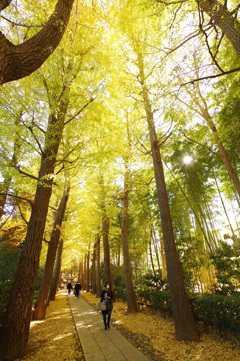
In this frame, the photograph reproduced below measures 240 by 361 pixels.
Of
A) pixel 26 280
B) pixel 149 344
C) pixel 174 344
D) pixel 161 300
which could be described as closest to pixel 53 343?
pixel 26 280

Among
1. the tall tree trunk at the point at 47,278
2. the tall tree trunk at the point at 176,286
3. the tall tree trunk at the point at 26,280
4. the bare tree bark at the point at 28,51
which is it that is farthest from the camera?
the tall tree trunk at the point at 47,278

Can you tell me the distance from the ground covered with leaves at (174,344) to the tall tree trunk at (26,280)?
8.01 ft

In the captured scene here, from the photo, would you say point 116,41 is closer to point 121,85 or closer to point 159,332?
point 121,85

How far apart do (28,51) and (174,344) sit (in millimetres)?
5814

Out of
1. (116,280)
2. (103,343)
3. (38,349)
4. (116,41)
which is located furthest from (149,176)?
(116,280)

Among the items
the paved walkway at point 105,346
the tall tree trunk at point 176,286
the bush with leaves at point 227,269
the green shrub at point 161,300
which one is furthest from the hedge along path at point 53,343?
the bush with leaves at point 227,269

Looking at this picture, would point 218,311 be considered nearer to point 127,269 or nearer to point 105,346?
point 105,346

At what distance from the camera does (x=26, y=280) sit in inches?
149

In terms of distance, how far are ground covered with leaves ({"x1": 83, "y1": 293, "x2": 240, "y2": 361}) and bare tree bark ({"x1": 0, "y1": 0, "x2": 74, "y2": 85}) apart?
495 cm

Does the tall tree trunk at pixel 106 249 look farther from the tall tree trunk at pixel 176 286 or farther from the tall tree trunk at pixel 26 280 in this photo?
the tall tree trunk at pixel 26 280

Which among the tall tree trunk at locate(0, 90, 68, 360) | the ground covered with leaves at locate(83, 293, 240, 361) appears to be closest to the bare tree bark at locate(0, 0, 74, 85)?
the tall tree trunk at locate(0, 90, 68, 360)

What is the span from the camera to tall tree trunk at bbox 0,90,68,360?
3451 millimetres

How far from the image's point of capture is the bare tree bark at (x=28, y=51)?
189 centimetres

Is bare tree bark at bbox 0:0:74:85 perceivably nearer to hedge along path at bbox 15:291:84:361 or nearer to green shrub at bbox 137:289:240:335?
hedge along path at bbox 15:291:84:361
